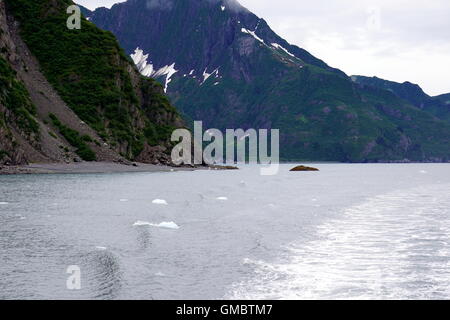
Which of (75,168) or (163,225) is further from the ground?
(163,225)

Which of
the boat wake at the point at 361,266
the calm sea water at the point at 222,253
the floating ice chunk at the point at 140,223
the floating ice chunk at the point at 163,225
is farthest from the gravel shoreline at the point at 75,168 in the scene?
the boat wake at the point at 361,266

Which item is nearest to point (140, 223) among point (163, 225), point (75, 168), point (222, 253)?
point (163, 225)

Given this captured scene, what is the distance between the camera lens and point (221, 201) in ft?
232

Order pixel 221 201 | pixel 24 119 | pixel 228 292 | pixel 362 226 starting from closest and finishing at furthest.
Answer: pixel 228 292 → pixel 362 226 → pixel 221 201 → pixel 24 119

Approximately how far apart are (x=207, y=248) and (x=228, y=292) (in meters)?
10.9

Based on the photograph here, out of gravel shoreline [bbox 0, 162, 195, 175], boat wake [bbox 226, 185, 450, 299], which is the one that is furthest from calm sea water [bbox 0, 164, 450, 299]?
gravel shoreline [bbox 0, 162, 195, 175]

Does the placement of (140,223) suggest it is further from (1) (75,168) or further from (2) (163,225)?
(1) (75,168)

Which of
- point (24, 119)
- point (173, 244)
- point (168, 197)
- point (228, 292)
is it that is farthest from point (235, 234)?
point (24, 119)

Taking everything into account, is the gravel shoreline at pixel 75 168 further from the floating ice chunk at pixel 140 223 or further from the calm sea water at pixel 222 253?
the floating ice chunk at pixel 140 223

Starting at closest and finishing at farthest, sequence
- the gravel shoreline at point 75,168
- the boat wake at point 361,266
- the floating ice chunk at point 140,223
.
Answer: the boat wake at point 361,266, the floating ice chunk at point 140,223, the gravel shoreline at point 75,168

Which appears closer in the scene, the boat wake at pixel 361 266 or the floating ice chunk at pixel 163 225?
the boat wake at pixel 361 266

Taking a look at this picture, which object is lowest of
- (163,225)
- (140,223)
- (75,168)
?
(75,168)

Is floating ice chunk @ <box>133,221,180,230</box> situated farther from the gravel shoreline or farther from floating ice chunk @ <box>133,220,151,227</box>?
the gravel shoreline
